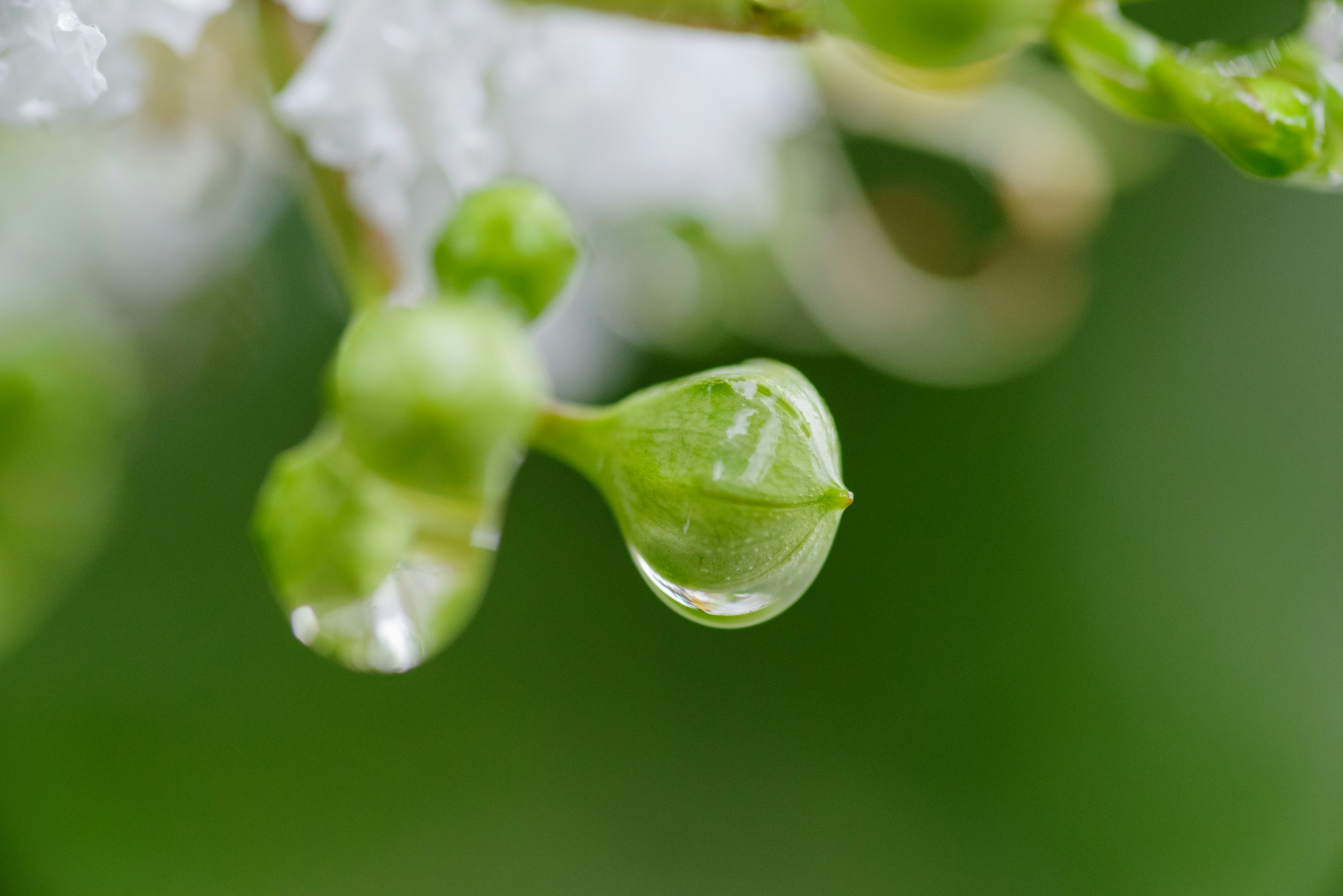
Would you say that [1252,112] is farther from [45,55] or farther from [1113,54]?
[45,55]

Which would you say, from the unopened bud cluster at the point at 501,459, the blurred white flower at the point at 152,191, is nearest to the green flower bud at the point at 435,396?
the unopened bud cluster at the point at 501,459

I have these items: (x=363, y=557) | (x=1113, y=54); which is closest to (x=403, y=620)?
(x=363, y=557)

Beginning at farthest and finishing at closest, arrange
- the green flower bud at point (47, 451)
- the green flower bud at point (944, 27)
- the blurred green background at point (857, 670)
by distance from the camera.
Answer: the blurred green background at point (857, 670) < the green flower bud at point (47, 451) < the green flower bud at point (944, 27)

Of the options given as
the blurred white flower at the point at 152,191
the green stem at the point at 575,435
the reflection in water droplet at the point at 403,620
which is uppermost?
the green stem at the point at 575,435

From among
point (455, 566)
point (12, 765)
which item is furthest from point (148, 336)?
point (455, 566)

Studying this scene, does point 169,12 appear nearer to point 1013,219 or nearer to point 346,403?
point 346,403

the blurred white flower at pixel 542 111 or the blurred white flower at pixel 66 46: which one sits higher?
the blurred white flower at pixel 66 46

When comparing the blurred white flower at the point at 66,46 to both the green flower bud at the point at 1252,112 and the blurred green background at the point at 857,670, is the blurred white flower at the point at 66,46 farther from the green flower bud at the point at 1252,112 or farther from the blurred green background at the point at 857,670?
the blurred green background at the point at 857,670
